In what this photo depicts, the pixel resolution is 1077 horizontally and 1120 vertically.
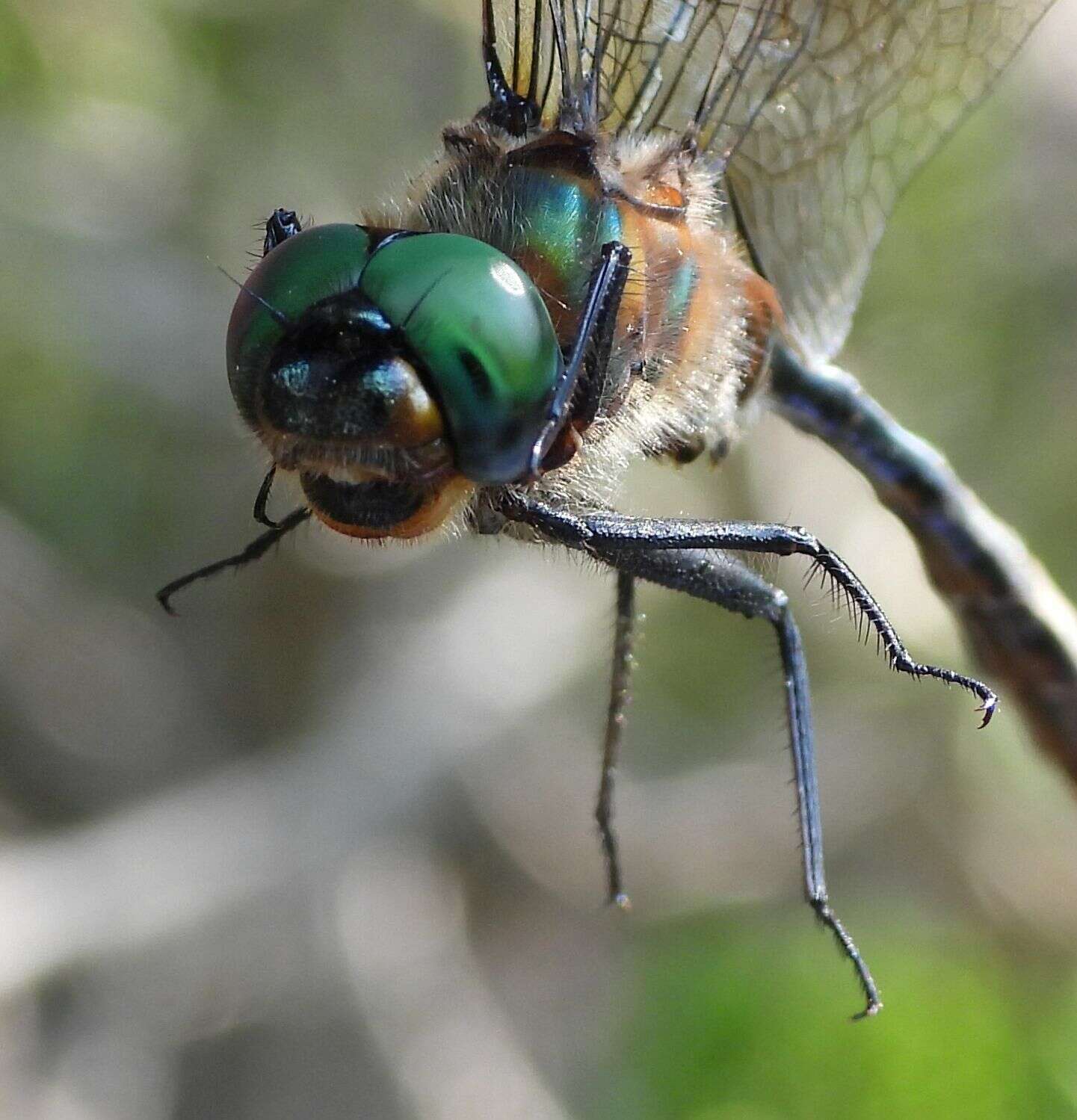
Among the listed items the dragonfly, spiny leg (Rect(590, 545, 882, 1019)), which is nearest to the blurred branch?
the dragonfly

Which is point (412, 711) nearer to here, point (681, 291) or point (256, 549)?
point (256, 549)

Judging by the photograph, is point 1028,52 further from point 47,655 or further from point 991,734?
point 47,655

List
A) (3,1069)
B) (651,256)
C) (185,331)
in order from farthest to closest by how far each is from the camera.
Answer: (185,331) → (3,1069) → (651,256)

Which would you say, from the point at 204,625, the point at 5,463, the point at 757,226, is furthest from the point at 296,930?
the point at 757,226

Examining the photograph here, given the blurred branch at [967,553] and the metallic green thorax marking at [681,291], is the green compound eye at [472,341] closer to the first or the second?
the metallic green thorax marking at [681,291]

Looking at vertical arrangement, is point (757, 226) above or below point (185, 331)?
above

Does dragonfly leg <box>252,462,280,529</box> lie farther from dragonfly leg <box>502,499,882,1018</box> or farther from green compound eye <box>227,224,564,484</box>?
dragonfly leg <box>502,499,882,1018</box>

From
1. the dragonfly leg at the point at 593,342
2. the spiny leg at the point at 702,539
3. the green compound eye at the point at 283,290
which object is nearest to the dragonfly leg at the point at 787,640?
the spiny leg at the point at 702,539

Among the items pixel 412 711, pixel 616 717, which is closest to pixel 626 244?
pixel 616 717
